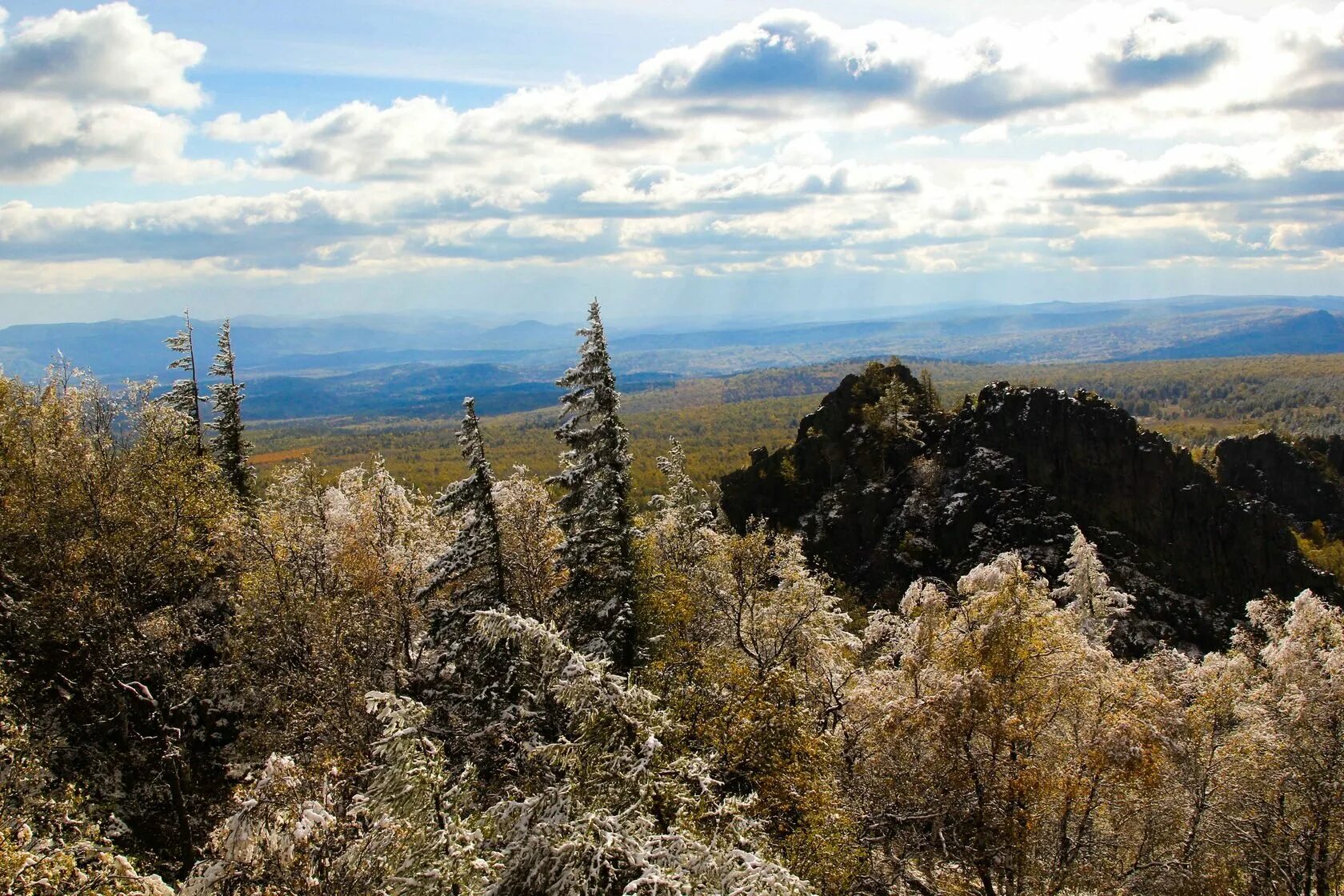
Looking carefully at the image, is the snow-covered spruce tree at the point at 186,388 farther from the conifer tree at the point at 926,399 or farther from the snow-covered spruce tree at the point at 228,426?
the conifer tree at the point at 926,399

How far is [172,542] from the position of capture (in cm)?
2573

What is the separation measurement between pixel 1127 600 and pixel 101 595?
6299 centimetres

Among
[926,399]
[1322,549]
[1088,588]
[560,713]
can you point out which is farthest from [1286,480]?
[560,713]

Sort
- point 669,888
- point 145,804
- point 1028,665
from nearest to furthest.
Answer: point 669,888
point 1028,665
point 145,804

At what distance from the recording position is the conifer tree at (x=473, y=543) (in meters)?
31.0

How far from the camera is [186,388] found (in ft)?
165

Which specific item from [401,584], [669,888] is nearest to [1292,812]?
[669,888]

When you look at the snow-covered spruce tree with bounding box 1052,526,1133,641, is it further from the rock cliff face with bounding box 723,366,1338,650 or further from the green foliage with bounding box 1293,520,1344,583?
the green foliage with bounding box 1293,520,1344,583

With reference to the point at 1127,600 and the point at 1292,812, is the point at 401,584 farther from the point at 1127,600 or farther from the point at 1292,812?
the point at 1127,600

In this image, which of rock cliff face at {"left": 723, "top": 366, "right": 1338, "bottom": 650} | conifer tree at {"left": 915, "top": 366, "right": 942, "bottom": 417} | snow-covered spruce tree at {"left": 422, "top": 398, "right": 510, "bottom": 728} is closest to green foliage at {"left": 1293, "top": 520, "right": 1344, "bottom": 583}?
rock cliff face at {"left": 723, "top": 366, "right": 1338, "bottom": 650}

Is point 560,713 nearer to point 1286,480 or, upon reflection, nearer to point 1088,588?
point 1088,588

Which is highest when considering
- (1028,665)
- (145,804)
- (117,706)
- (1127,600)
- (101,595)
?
(101,595)

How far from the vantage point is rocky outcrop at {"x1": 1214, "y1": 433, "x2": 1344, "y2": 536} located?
276ft

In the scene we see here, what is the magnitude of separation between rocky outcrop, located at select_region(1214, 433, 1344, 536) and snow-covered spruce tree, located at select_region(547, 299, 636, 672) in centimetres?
8231
